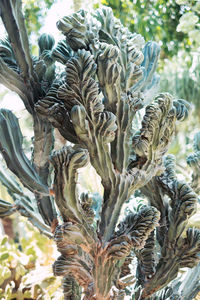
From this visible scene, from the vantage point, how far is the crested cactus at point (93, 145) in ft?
1.86

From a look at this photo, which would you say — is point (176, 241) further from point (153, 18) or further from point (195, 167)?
point (153, 18)

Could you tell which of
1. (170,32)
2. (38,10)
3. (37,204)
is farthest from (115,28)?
(170,32)

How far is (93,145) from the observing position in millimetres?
586

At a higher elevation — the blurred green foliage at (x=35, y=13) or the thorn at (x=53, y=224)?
the blurred green foliage at (x=35, y=13)

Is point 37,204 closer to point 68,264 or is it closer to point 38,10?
point 68,264

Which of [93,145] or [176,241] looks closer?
[93,145]

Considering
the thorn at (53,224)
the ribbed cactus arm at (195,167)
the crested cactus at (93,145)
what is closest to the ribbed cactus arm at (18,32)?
the crested cactus at (93,145)

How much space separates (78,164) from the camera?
0.54 meters

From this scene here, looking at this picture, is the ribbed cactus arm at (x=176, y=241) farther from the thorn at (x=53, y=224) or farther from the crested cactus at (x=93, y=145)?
the thorn at (x=53, y=224)

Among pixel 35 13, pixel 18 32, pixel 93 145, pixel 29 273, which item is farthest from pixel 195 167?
pixel 29 273

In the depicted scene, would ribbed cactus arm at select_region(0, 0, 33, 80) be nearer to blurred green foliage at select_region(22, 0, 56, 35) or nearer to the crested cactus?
the crested cactus

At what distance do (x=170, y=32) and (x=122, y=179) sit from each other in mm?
1670

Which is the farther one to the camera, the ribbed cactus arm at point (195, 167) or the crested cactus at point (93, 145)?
the ribbed cactus arm at point (195, 167)

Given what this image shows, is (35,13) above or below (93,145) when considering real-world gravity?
above
